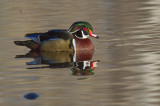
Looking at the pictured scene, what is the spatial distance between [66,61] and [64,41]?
1.14 meters

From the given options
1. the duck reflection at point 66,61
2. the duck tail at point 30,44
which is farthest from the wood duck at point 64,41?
the duck reflection at point 66,61

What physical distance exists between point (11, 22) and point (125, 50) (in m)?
5.07

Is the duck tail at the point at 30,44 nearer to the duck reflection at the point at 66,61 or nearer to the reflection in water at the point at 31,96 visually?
the duck reflection at the point at 66,61

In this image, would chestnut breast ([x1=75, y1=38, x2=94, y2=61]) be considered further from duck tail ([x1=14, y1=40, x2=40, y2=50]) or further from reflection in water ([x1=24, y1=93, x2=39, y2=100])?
reflection in water ([x1=24, y1=93, x2=39, y2=100])

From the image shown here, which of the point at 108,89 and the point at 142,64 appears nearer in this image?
the point at 108,89

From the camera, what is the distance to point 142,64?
34.0 ft

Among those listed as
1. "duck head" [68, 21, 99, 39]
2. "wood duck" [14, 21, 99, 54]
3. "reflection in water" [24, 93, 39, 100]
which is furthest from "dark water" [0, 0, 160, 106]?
"duck head" [68, 21, 99, 39]

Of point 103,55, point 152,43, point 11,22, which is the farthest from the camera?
point 11,22

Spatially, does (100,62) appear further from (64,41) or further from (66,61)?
(64,41)

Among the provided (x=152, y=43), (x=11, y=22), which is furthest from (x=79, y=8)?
(x=152, y=43)

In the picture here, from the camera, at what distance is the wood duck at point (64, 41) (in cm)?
1214

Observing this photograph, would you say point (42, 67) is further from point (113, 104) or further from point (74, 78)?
point (113, 104)

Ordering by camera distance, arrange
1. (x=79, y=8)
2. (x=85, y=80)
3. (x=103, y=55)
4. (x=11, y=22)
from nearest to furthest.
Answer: (x=85, y=80) → (x=103, y=55) → (x=11, y=22) → (x=79, y=8)

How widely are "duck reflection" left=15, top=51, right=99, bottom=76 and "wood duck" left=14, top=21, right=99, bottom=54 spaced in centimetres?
15
